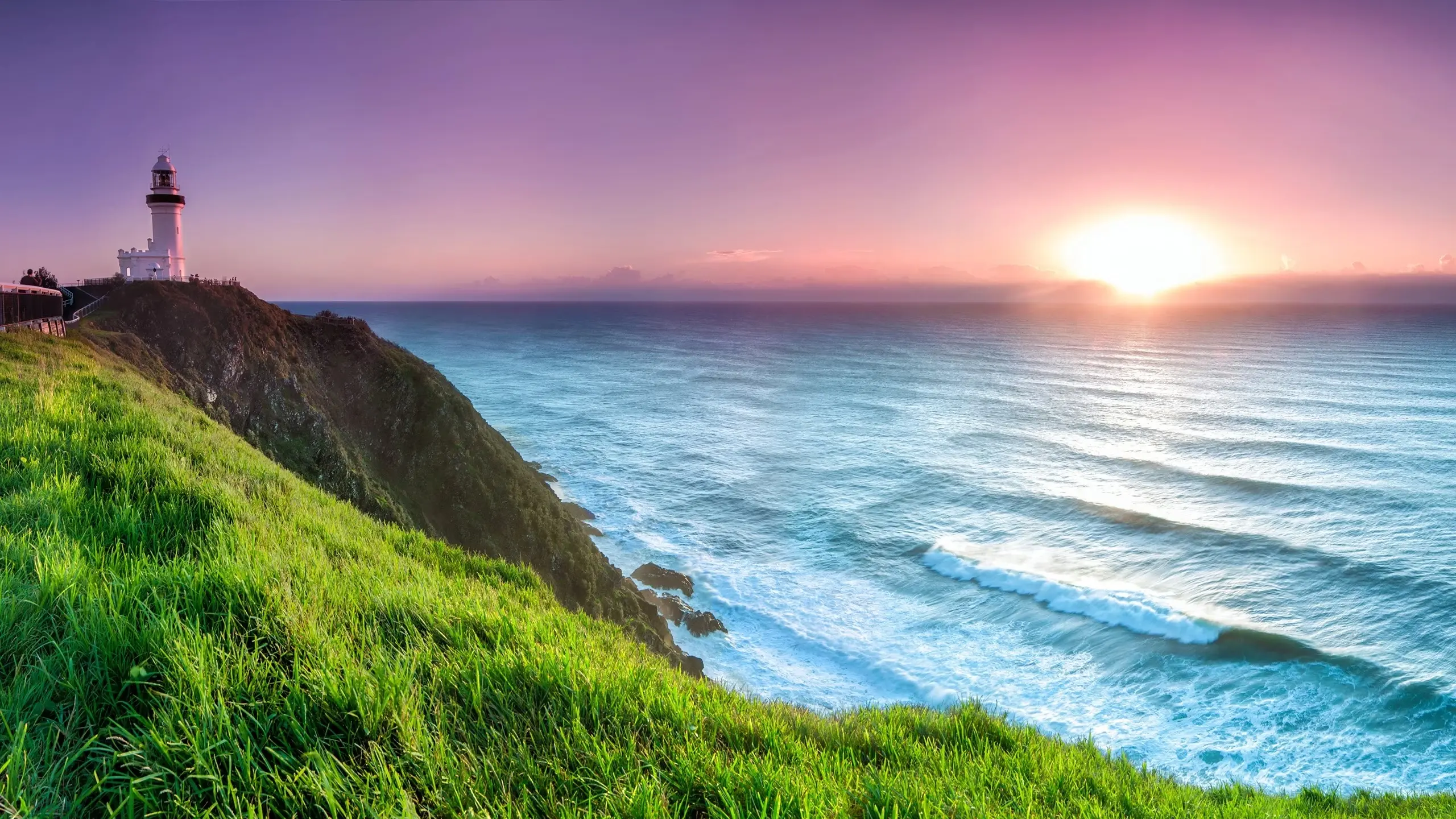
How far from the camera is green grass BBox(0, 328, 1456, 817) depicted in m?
2.70

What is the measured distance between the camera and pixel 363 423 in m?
31.2

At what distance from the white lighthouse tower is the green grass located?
1880 inches

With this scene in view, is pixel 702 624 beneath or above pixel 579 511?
beneath

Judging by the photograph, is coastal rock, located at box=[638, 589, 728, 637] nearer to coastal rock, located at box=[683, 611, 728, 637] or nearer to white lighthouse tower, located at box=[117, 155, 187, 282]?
coastal rock, located at box=[683, 611, 728, 637]

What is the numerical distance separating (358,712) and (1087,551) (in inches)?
1355

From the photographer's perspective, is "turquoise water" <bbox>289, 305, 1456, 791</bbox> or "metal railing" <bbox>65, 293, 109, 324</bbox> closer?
"turquoise water" <bbox>289, 305, 1456, 791</bbox>

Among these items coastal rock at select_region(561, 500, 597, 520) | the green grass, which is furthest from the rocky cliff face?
the green grass

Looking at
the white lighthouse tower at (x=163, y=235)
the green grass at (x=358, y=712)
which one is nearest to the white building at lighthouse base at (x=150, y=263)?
the white lighthouse tower at (x=163, y=235)

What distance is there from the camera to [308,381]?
30.9 meters

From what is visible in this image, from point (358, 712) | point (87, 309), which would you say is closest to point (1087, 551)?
point (358, 712)

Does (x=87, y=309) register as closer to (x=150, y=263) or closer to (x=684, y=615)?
(x=150, y=263)

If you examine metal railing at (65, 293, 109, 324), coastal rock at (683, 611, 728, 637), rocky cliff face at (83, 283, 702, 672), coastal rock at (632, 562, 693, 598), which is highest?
metal railing at (65, 293, 109, 324)

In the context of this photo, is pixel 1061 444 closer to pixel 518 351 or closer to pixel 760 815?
pixel 760 815

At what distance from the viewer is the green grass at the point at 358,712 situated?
2.70 meters
